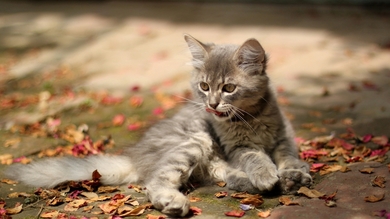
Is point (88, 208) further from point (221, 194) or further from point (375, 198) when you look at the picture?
point (375, 198)

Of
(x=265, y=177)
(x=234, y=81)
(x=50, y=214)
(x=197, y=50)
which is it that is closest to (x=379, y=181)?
(x=265, y=177)

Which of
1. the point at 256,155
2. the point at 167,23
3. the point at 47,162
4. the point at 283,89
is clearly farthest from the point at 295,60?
the point at 47,162

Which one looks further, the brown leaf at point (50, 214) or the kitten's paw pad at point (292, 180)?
the kitten's paw pad at point (292, 180)

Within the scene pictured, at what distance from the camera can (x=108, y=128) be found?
5.23 m

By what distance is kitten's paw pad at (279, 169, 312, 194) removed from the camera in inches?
→ 134

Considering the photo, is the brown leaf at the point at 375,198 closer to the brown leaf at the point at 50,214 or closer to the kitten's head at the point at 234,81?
the kitten's head at the point at 234,81

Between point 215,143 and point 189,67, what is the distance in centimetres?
262

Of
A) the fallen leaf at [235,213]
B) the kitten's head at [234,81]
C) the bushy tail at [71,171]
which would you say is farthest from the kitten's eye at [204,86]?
the fallen leaf at [235,213]

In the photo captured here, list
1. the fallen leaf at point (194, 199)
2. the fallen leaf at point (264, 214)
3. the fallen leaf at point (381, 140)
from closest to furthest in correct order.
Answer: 1. the fallen leaf at point (264, 214)
2. the fallen leaf at point (194, 199)
3. the fallen leaf at point (381, 140)

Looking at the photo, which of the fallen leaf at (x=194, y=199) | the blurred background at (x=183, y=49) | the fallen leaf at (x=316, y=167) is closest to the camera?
the fallen leaf at (x=194, y=199)

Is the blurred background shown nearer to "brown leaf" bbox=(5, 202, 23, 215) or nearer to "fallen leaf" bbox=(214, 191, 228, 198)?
"fallen leaf" bbox=(214, 191, 228, 198)

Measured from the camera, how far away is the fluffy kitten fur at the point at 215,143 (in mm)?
3637

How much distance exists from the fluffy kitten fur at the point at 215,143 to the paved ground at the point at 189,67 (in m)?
0.22

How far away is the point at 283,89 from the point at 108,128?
2.27 meters
